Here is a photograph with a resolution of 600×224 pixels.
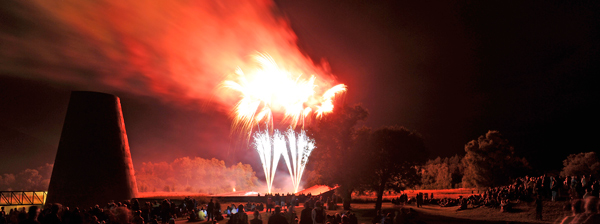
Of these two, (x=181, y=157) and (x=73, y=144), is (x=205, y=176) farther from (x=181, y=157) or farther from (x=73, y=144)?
(x=73, y=144)

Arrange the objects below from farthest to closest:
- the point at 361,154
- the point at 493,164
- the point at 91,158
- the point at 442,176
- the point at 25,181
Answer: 1. the point at 442,176
2. the point at 493,164
3. the point at 25,181
4. the point at 361,154
5. the point at 91,158

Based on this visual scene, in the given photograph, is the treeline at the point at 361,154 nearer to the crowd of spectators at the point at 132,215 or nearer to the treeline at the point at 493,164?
the crowd of spectators at the point at 132,215

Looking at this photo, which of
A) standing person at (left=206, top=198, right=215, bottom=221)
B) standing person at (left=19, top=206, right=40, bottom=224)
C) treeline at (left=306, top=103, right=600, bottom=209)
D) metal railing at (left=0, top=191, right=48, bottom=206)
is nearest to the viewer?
standing person at (left=19, top=206, right=40, bottom=224)

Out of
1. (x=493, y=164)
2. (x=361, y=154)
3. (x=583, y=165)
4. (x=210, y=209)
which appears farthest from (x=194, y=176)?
(x=583, y=165)

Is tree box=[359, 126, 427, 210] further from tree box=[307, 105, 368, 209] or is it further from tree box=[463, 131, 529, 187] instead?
tree box=[463, 131, 529, 187]

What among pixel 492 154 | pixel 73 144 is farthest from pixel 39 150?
pixel 492 154

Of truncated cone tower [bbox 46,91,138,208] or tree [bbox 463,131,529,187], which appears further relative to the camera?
tree [bbox 463,131,529,187]

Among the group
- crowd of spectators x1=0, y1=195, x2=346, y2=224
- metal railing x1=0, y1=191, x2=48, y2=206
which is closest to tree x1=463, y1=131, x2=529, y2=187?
crowd of spectators x1=0, y1=195, x2=346, y2=224

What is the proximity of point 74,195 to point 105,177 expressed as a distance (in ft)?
6.47

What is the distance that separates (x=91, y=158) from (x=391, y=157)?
2544cm

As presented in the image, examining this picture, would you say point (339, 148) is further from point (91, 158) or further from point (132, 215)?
point (132, 215)

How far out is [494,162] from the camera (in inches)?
2071

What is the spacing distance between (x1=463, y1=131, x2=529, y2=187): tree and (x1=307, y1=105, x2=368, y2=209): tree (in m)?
30.5

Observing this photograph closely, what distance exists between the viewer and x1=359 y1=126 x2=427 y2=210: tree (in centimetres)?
3228
